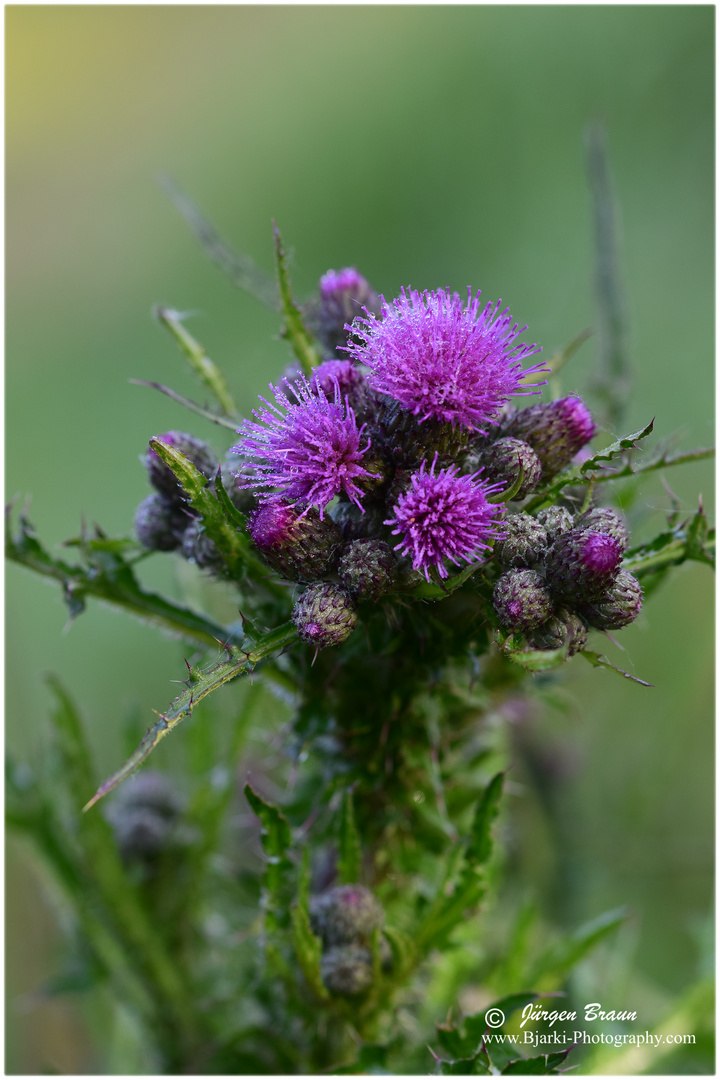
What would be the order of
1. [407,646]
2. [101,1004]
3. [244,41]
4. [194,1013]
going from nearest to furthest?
[407,646], [194,1013], [101,1004], [244,41]

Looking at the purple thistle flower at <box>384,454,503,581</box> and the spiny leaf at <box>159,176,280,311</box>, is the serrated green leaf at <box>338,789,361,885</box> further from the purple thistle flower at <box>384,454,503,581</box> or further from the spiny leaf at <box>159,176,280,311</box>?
the spiny leaf at <box>159,176,280,311</box>

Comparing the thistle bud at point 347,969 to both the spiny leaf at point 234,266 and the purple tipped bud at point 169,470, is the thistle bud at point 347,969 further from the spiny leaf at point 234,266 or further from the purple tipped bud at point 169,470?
the spiny leaf at point 234,266

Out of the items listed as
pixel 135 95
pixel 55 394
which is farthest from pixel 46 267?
pixel 135 95

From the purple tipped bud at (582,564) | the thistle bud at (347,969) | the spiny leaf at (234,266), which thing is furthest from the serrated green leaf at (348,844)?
the spiny leaf at (234,266)

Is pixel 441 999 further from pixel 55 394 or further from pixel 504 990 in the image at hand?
pixel 55 394

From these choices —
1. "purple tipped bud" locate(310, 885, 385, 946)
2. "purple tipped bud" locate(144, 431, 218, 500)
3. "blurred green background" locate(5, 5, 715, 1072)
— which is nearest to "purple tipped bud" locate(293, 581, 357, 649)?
"purple tipped bud" locate(144, 431, 218, 500)
